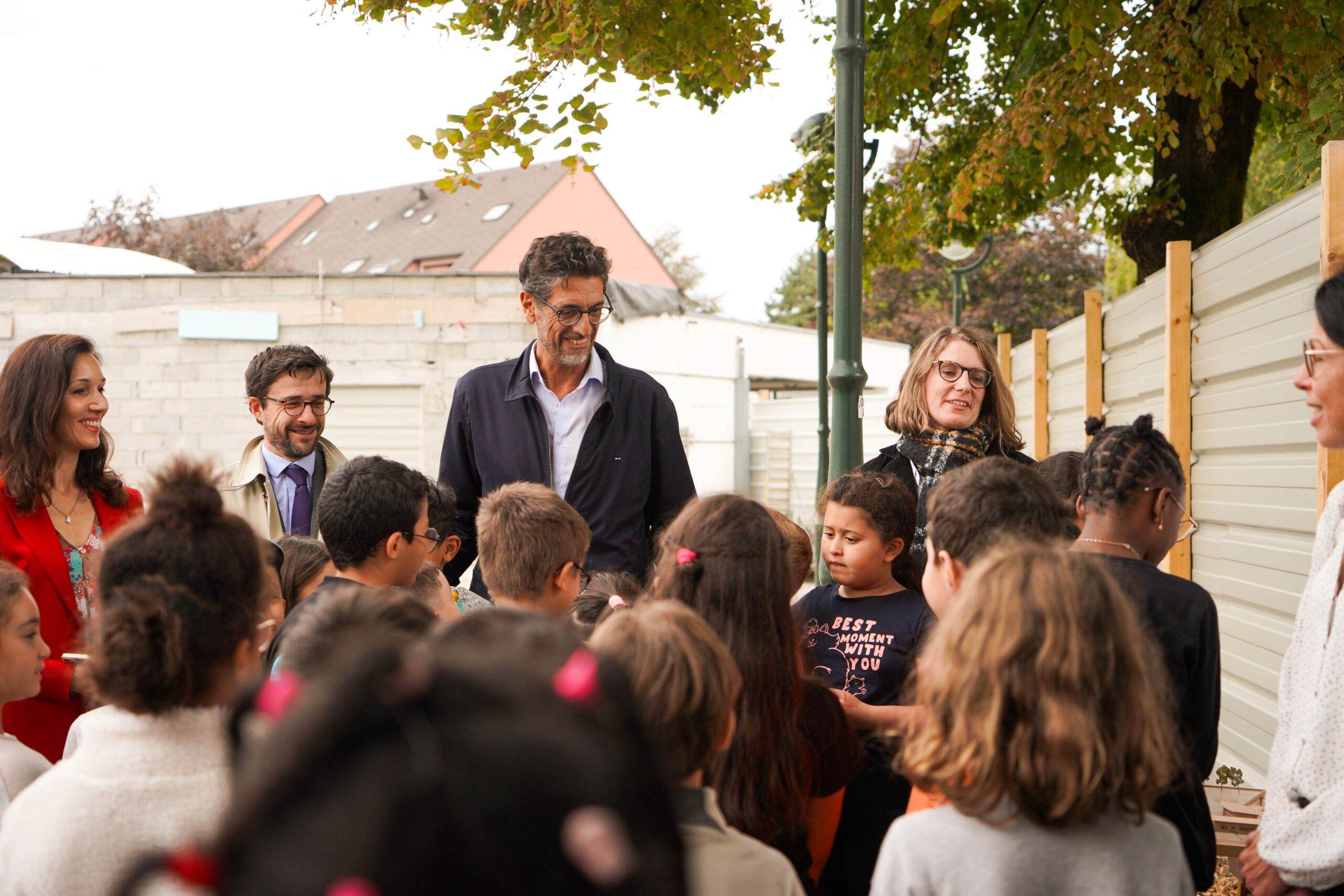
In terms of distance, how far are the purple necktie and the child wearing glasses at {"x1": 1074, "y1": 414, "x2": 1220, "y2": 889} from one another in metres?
2.90

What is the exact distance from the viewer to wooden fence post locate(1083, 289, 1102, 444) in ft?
24.1

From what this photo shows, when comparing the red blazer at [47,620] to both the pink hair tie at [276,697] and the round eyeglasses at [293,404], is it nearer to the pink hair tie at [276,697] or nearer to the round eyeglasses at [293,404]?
the round eyeglasses at [293,404]

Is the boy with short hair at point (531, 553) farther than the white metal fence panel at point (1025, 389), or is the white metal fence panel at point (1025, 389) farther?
the white metal fence panel at point (1025, 389)

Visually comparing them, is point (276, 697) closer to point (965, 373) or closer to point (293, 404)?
point (965, 373)

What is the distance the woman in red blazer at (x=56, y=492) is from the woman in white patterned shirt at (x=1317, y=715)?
117 inches

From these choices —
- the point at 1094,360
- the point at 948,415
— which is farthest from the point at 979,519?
the point at 1094,360

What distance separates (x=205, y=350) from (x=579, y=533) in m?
12.8

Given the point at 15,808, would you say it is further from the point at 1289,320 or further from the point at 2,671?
the point at 1289,320

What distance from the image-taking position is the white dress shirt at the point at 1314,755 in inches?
81.9

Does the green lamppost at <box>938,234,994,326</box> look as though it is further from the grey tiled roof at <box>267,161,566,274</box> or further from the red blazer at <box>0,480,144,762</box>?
the grey tiled roof at <box>267,161,566,274</box>

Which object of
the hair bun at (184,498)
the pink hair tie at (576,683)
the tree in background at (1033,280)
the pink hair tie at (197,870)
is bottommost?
the pink hair tie at (197,870)

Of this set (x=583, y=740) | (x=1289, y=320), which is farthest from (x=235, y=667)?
(x=1289, y=320)

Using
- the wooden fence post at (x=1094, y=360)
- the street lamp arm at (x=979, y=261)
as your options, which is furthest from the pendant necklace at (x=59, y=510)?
the street lamp arm at (x=979, y=261)

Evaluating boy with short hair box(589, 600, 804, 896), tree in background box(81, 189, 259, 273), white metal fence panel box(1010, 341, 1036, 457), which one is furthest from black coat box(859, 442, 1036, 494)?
tree in background box(81, 189, 259, 273)
